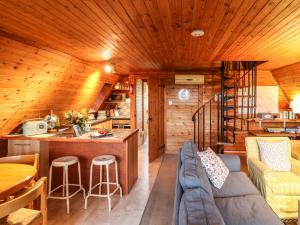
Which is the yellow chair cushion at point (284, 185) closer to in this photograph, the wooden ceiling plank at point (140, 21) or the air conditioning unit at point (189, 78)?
the wooden ceiling plank at point (140, 21)

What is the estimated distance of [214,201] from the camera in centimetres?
224

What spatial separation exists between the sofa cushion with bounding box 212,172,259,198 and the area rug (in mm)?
721

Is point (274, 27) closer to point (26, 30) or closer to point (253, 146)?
point (253, 146)

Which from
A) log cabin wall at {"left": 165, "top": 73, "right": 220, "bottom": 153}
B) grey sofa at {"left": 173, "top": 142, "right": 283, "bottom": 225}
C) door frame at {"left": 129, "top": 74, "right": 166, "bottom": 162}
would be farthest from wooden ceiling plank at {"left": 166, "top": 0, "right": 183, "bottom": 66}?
log cabin wall at {"left": 165, "top": 73, "right": 220, "bottom": 153}

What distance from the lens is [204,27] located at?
2385 mm

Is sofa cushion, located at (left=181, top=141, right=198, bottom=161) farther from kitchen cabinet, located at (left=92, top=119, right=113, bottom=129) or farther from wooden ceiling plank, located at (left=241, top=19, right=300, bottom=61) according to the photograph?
kitchen cabinet, located at (left=92, top=119, right=113, bottom=129)

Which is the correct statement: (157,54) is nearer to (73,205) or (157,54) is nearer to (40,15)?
(40,15)

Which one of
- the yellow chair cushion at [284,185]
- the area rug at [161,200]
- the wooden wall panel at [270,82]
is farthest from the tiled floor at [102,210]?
the wooden wall panel at [270,82]

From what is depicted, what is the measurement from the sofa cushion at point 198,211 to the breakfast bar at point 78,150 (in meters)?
1.94

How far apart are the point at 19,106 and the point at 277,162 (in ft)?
12.9

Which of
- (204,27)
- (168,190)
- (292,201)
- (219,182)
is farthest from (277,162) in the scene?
(204,27)


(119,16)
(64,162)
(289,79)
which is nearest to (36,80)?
(64,162)

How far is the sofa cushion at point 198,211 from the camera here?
130cm

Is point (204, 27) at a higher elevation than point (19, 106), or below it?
higher
